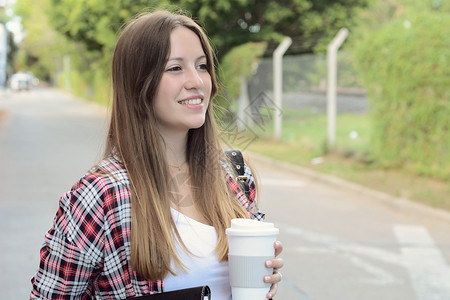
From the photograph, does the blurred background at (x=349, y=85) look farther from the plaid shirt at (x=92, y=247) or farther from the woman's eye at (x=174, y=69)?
the plaid shirt at (x=92, y=247)

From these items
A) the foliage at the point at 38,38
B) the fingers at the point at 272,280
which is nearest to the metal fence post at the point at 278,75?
the fingers at the point at 272,280

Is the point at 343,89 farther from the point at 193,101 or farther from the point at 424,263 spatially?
the point at 193,101

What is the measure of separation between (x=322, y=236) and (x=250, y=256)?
5753 millimetres

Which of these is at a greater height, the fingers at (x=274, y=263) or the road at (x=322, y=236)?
the fingers at (x=274, y=263)

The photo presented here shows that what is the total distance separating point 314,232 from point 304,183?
12.6 ft

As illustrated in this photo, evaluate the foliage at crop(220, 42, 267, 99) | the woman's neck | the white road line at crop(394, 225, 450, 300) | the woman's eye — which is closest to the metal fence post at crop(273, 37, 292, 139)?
the foliage at crop(220, 42, 267, 99)

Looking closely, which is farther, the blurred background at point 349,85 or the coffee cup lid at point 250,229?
A: the blurred background at point 349,85

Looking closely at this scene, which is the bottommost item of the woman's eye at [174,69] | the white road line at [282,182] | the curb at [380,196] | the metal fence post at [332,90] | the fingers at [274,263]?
the white road line at [282,182]

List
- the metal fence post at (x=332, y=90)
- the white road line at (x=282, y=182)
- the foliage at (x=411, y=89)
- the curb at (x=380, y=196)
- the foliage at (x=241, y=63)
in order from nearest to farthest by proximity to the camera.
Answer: the curb at (x=380, y=196)
the foliage at (x=411, y=89)
the white road line at (x=282, y=182)
the metal fence post at (x=332, y=90)
the foliage at (x=241, y=63)

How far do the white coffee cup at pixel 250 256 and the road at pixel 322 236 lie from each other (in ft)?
4.42

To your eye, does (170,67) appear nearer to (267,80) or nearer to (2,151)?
(2,151)

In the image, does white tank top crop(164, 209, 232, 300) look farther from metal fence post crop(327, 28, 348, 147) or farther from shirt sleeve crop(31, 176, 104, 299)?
metal fence post crop(327, 28, 348, 147)

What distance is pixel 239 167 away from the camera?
2.26 m

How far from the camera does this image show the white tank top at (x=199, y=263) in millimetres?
1932
